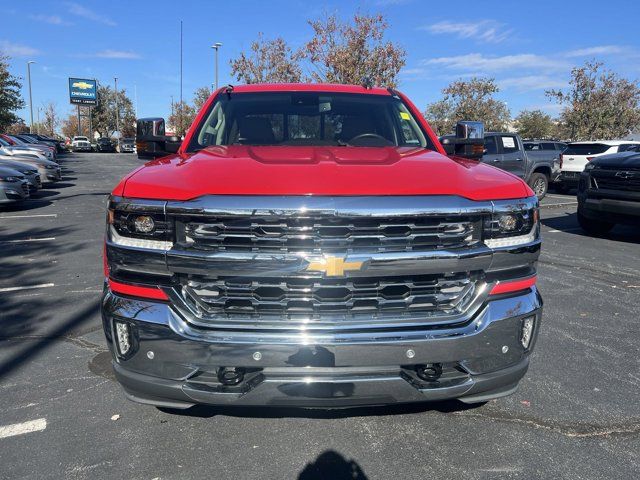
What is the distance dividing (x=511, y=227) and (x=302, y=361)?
1175mm

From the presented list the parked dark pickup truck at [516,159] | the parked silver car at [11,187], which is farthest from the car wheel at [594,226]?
the parked silver car at [11,187]

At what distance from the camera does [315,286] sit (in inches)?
89.9

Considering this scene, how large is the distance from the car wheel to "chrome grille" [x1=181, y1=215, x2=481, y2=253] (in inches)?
319

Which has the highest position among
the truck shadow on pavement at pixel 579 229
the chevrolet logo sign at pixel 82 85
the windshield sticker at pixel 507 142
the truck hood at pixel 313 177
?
the chevrolet logo sign at pixel 82 85

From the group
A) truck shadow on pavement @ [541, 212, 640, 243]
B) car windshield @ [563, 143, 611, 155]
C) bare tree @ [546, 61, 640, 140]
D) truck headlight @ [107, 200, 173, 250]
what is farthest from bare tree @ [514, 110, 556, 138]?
truck headlight @ [107, 200, 173, 250]

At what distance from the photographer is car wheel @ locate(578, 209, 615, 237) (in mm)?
9227

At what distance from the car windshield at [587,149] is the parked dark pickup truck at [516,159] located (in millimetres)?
1112

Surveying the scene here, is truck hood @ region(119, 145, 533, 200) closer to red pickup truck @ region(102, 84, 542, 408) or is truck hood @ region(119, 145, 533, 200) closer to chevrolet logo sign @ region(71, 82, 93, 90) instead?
red pickup truck @ region(102, 84, 542, 408)

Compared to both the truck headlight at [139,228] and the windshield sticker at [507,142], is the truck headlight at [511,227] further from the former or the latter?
the windshield sticker at [507,142]

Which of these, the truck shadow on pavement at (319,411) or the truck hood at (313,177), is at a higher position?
the truck hood at (313,177)

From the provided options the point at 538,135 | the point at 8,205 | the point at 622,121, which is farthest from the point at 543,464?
the point at 538,135

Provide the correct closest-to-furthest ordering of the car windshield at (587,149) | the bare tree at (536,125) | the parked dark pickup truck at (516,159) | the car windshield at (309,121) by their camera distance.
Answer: the car windshield at (309,121)
the parked dark pickup truck at (516,159)
the car windshield at (587,149)
the bare tree at (536,125)

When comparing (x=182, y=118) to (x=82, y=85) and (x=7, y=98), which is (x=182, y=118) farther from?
(x=82, y=85)

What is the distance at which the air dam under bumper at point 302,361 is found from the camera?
2.21m
